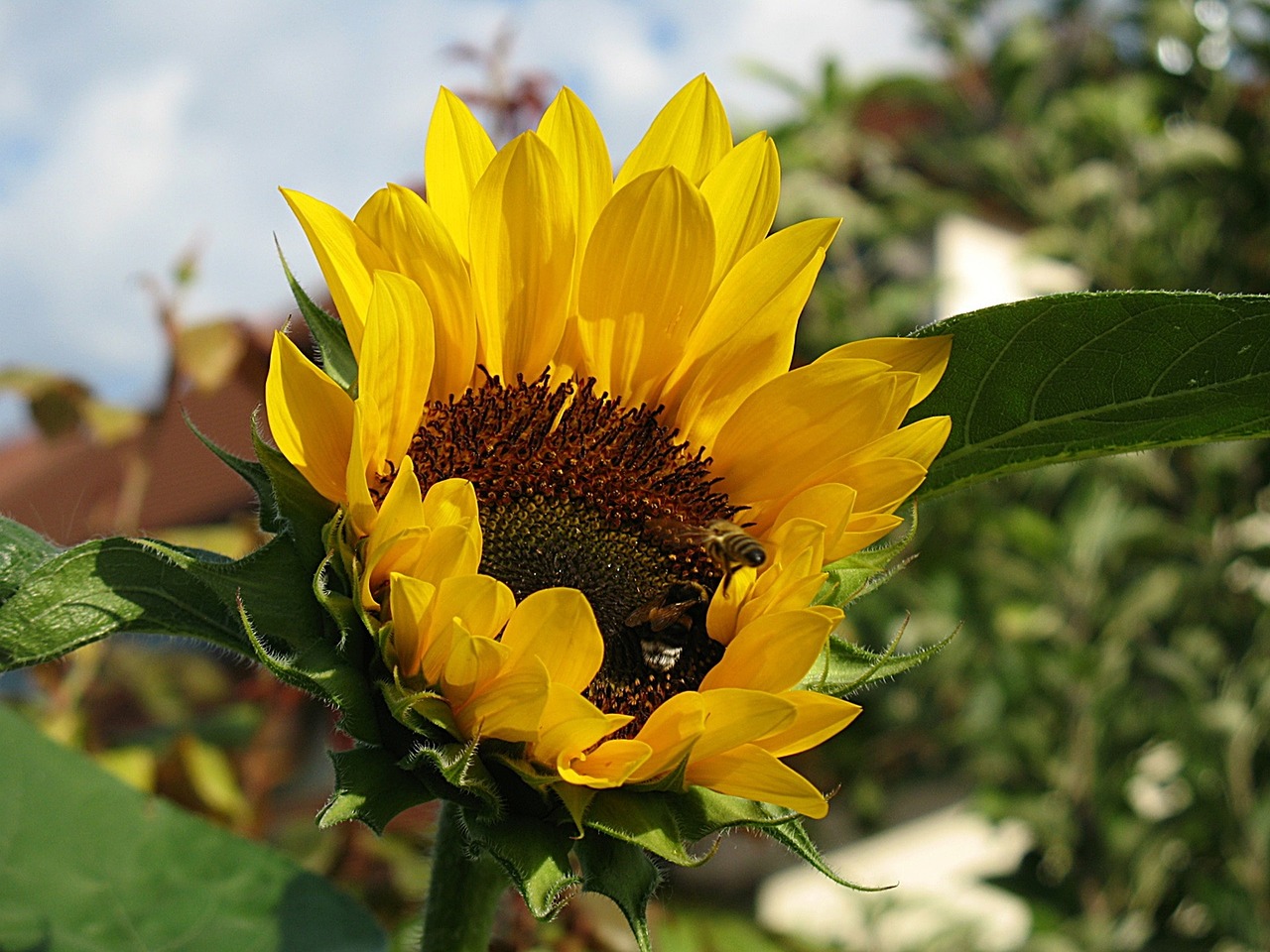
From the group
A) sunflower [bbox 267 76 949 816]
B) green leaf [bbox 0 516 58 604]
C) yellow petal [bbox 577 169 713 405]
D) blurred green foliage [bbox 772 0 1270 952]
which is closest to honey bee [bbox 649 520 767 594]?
sunflower [bbox 267 76 949 816]

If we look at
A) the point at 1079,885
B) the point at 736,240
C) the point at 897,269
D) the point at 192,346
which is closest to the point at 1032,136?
the point at 897,269

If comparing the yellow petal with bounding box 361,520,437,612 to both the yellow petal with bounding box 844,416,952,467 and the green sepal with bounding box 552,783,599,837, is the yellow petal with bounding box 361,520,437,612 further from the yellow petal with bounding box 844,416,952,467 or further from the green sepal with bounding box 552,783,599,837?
the yellow petal with bounding box 844,416,952,467

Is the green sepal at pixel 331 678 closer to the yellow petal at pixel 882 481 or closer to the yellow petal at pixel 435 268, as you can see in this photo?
the yellow petal at pixel 435 268

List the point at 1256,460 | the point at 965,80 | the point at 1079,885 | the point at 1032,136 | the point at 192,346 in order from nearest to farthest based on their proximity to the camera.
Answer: the point at 192,346
the point at 1079,885
the point at 1256,460
the point at 1032,136
the point at 965,80

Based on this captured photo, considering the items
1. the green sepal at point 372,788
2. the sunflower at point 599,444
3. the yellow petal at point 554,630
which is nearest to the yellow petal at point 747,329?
the sunflower at point 599,444

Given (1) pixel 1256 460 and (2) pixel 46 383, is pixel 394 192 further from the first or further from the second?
(1) pixel 1256 460
